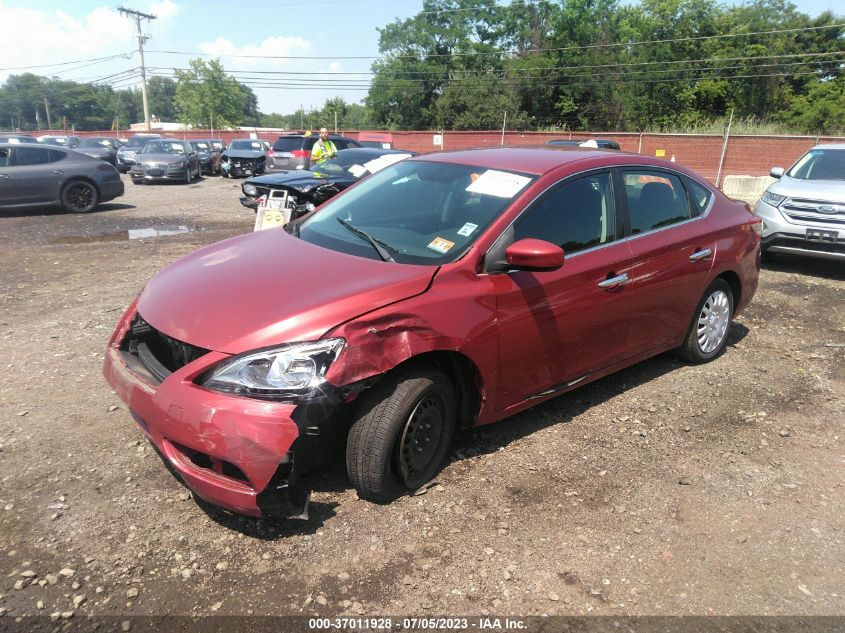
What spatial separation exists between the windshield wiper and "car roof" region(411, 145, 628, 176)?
0.83m

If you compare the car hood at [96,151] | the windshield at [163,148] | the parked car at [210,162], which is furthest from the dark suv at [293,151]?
the car hood at [96,151]

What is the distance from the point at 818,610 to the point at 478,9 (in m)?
73.1

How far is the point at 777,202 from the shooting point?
8477 millimetres

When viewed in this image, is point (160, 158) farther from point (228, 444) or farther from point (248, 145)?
point (228, 444)

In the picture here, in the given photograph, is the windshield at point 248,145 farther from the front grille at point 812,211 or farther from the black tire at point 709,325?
the black tire at point 709,325

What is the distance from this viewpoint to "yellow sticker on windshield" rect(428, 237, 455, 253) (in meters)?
3.32

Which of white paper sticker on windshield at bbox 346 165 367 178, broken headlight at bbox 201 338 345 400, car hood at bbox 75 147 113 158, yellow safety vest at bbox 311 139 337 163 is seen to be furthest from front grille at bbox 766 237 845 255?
car hood at bbox 75 147 113 158

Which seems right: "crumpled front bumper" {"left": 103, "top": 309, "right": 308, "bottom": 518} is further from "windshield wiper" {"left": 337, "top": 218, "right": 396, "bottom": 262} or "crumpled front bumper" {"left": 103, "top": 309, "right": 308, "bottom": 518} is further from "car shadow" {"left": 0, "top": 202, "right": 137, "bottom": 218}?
"car shadow" {"left": 0, "top": 202, "right": 137, "bottom": 218}

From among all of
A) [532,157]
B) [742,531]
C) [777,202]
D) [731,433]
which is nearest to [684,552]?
[742,531]

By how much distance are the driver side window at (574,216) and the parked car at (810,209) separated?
18.1 ft

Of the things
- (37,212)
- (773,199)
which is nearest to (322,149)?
(37,212)

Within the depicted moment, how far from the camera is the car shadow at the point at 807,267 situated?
8.52 m

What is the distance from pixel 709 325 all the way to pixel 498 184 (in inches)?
95.8

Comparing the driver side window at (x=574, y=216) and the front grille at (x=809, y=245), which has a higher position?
the driver side window at (x=574, y=216)
